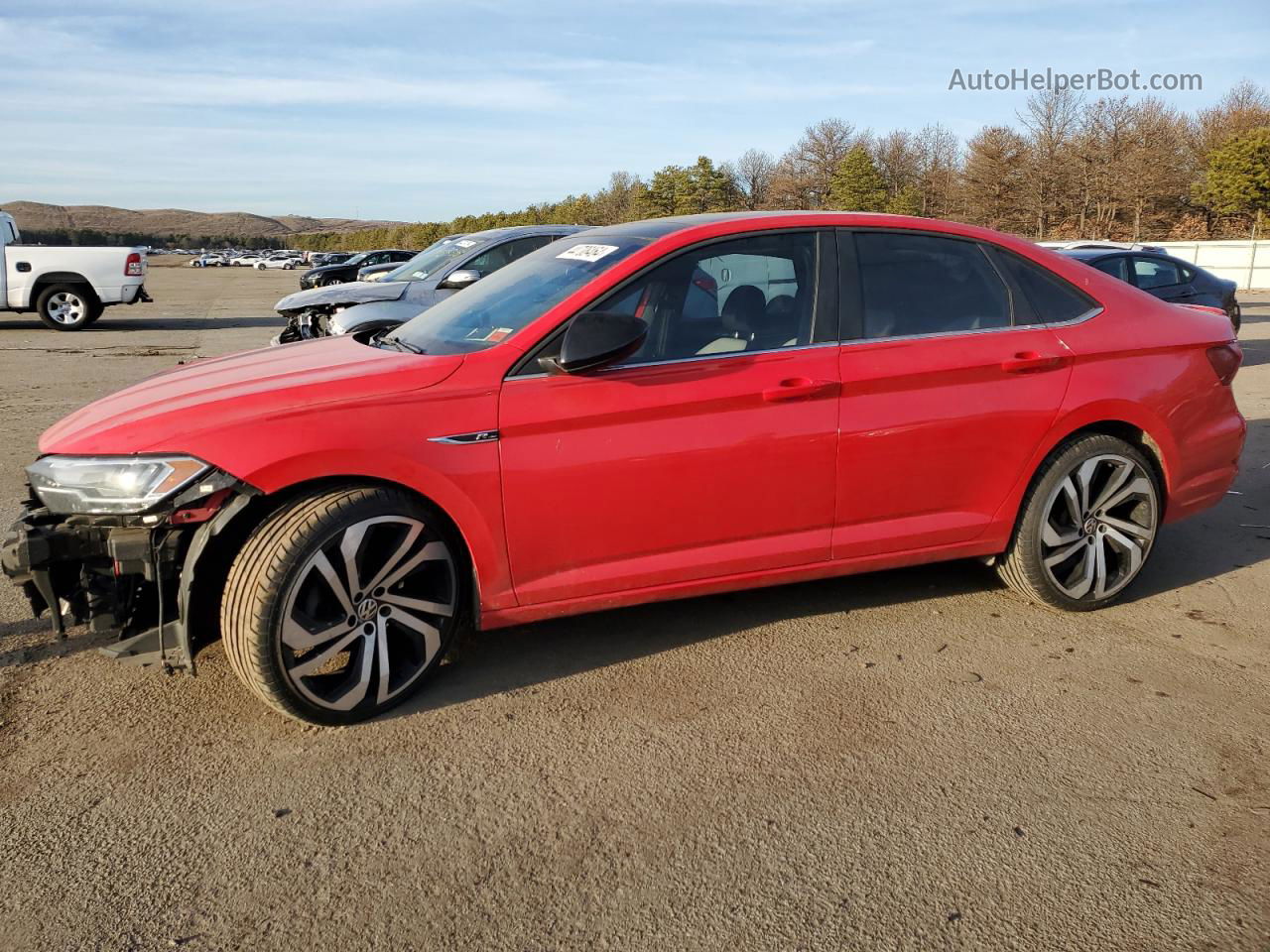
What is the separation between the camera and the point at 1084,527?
4.28m

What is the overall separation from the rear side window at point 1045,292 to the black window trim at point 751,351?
851mm

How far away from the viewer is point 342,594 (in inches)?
126

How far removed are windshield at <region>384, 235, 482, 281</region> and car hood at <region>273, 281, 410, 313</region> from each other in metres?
0.31

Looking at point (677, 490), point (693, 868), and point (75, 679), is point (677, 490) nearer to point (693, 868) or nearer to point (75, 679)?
point (693, 868)

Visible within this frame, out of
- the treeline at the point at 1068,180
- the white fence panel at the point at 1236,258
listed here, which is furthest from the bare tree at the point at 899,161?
the white fence panel at the point at 1236,258

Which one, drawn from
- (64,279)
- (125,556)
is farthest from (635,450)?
(64,279)

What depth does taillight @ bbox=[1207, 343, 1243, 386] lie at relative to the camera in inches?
176

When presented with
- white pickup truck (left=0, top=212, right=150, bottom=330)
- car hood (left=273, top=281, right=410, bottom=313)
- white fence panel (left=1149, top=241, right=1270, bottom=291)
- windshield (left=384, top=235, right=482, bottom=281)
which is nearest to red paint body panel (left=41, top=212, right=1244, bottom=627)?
car hood (left=273, top=281, right=410, bottom=313)

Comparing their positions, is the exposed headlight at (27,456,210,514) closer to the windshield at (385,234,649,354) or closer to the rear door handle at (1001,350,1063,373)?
the windshield at (385,234,649,354)

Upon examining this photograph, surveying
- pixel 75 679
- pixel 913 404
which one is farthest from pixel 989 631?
pixel 75 679

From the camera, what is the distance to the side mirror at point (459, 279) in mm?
9906

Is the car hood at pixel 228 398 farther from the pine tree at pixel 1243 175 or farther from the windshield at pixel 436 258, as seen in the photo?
the pine tree at pixel 1243 175

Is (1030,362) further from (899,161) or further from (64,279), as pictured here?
(899,161)

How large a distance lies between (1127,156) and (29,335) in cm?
4418
